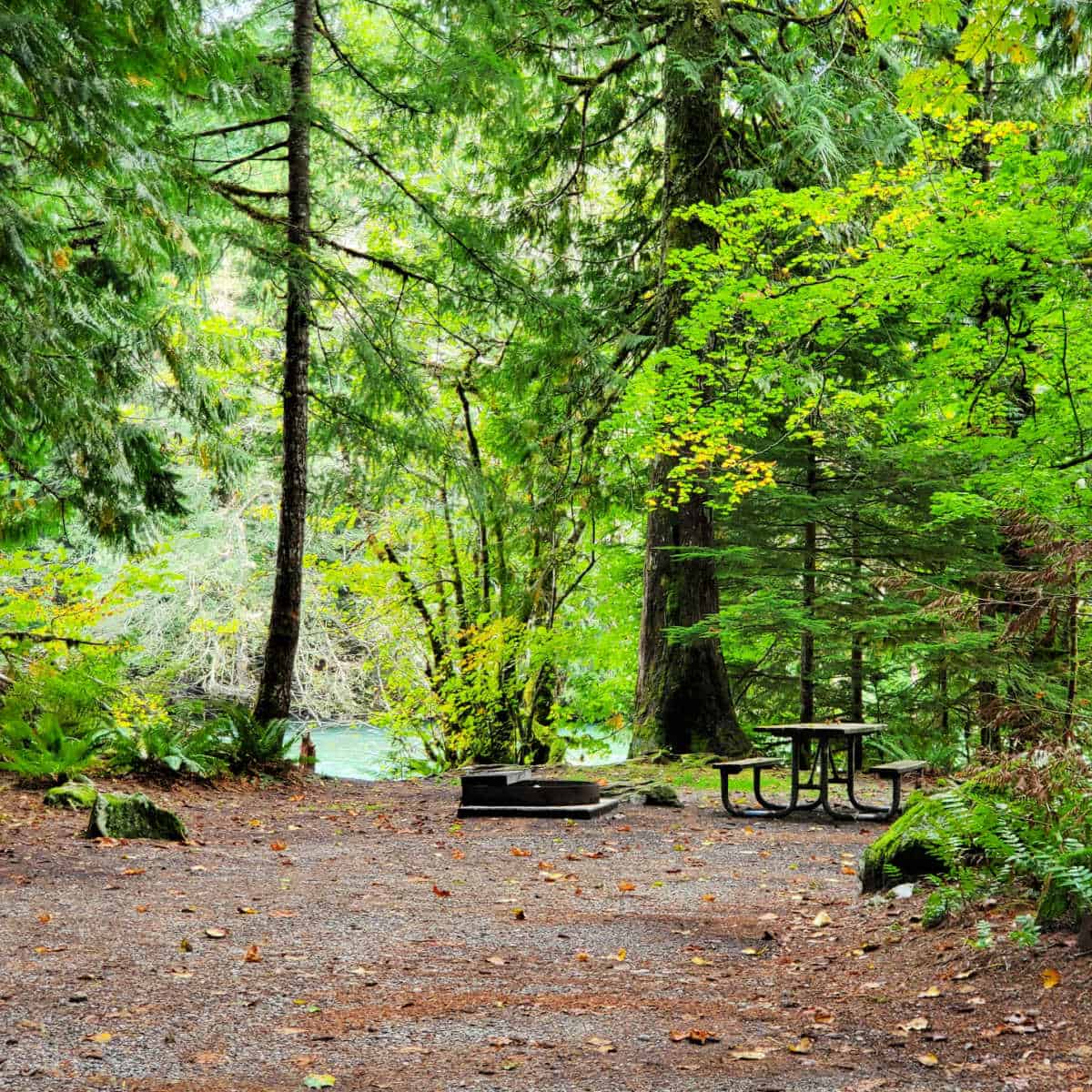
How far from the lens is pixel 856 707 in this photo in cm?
1309

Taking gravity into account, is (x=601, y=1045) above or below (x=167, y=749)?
below

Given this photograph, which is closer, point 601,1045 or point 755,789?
point 601,1045

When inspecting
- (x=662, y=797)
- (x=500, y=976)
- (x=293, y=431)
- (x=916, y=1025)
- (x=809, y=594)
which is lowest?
(x=500, y=976)

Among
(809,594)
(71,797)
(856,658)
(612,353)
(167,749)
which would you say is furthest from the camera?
(612,353)

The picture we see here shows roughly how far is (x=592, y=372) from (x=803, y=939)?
333 inches

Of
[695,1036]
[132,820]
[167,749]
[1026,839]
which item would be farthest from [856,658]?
[695,1036]

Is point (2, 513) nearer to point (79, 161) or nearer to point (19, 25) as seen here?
point (79, 161)

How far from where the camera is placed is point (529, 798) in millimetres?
9062

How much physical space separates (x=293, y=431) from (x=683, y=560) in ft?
14.3

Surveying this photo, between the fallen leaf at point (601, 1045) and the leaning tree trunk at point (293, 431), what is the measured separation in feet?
26.6

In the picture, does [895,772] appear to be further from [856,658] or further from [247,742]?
[247,742]

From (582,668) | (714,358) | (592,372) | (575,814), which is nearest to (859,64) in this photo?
(714,358)

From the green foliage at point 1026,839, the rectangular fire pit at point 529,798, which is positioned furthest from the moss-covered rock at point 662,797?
the green foliage at point 1026,839

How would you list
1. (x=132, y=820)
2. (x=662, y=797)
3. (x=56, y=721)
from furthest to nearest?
(x=662, y=797) < (x=56, y=721) < (x=132, y=820)
